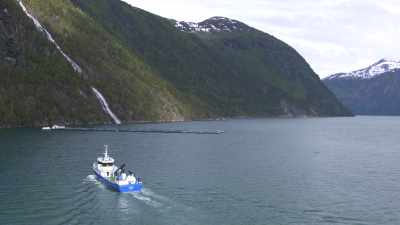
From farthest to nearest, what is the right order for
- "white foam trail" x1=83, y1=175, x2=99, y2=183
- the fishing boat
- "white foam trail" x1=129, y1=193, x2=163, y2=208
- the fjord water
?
"white foam trail" x1=83, y1=175, x2=99, y2=183, the fishing boat, "white foam trail" x1=129, y1=193, x2=163, y2=208, the fjord water

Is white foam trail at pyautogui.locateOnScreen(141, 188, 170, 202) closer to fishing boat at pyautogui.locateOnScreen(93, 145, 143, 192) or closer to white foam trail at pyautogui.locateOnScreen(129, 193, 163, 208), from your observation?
white foam trail at pyautogui.locateOnScreen(129, 193, 163, 208)

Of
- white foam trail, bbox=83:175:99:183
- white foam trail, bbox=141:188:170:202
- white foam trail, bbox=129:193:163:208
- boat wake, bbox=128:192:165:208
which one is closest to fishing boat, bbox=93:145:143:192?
white foam trail, bbox=83:175:99:183

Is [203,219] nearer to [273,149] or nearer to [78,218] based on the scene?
[78,218]

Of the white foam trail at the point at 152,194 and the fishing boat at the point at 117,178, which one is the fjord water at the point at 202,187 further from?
the fishing boat at the point at 117,178

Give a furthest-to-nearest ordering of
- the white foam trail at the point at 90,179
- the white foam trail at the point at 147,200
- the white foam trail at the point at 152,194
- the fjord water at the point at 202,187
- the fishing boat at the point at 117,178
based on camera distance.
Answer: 1. the white foam trail at the point at 90,179
2. the fishing boat at the point at 117,178
3. the white foam trail at the point at 152,194
4. the white foam trail at the point at 147,200
5. the fjord water at the point at 202,187

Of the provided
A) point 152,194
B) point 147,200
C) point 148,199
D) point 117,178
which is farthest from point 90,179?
point 147,200

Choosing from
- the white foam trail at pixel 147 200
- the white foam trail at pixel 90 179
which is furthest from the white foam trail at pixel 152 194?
the white foam trail at pixel 90 179

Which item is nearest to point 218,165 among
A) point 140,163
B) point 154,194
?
point 140,163
